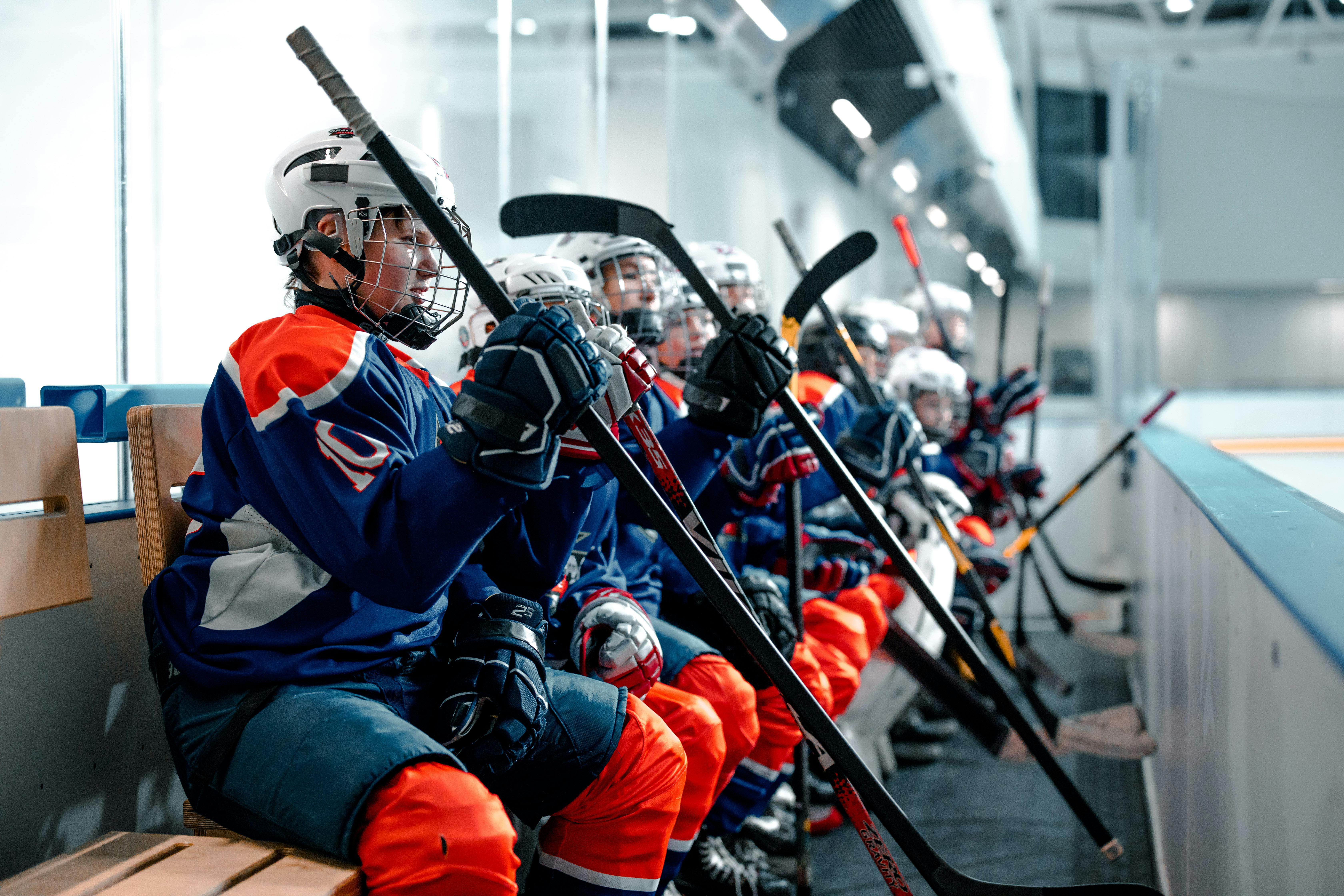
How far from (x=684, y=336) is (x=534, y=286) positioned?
0.63 meters

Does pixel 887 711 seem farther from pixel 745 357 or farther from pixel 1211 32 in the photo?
pixel 1211 32

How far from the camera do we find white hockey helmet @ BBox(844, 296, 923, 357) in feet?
13.5

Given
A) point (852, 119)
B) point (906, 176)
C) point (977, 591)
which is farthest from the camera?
point (906, 176)

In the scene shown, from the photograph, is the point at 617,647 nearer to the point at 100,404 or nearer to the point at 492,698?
the point at 492,698

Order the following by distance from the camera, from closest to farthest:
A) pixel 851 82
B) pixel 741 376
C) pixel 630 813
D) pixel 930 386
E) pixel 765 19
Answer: pixel 630 813 < pixel 741 376 < pixel 930 386 < pixel 765 19 < pixel 851 82

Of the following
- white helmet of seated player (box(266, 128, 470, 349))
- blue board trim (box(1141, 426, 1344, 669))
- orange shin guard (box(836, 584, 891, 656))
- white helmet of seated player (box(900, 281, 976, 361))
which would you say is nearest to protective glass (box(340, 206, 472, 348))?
white helmet of seated player (box(266, 128, 470, 349))

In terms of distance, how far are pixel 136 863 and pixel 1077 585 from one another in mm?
5092

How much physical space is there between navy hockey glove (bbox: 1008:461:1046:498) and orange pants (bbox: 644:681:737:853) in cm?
304

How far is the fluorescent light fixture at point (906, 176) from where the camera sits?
6582 mm

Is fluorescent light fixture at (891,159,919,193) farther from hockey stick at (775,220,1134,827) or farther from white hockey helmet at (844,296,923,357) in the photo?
hockey stick at (775,220,1134,827)

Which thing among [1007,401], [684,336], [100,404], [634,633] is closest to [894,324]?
[1007,401]

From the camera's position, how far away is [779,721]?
2.13 meters

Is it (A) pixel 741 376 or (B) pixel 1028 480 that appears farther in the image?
(B) pixel 1028 480

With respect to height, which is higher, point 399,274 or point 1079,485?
point 399,274
